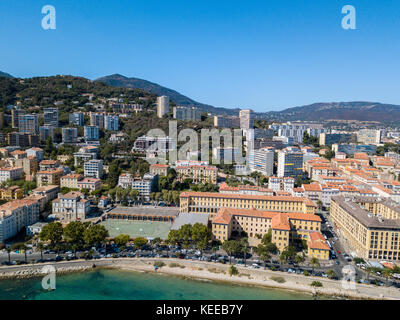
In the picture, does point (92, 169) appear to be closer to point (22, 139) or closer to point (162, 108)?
point (22, 139)

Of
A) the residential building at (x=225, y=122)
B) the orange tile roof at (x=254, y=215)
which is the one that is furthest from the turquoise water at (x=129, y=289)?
the residential building at (x=225, y=122)

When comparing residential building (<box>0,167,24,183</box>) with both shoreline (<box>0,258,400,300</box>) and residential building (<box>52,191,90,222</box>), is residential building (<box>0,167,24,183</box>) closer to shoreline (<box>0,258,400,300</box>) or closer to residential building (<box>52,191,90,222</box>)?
residential building (<box>52,191,90,222</box>)

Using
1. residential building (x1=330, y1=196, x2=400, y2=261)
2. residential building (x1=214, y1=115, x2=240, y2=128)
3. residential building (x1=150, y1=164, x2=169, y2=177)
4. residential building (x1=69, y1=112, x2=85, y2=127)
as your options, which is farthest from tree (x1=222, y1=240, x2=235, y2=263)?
residential building (x1=214, y1=115, x2=240, y2=128)

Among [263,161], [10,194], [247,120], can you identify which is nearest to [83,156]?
[10,194]

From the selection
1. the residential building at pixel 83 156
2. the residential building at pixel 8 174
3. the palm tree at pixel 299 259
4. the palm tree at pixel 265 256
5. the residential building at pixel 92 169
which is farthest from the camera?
the residential building at pixel 83 156

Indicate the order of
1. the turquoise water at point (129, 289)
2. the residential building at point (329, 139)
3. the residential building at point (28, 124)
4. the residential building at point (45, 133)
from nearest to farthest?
the turquoise water at point (129, 289), the residential building at point (45, 133), the residential building at point (28, 124), the residential building at point (329, 139)

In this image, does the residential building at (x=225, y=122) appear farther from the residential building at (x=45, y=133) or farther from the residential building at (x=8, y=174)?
the residential building at (x=8, y=174)
